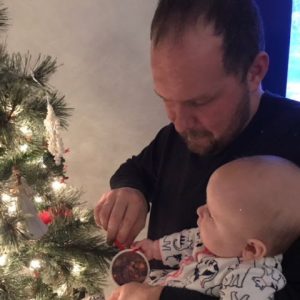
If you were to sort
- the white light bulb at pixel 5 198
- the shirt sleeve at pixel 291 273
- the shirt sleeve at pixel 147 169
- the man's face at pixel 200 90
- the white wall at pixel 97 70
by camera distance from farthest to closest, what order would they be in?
the white wall at pixel 97 70, the white light bulb at pixel 5 198, the shirt sleeve at pixel 147 169, the man's face at pixel 200 90, the shirt sleeve at pixel 291 273

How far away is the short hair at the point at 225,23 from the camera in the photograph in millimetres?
880

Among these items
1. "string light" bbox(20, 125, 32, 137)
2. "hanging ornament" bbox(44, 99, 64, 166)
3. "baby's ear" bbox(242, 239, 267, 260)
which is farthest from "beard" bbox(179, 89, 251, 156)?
"string light" bbox(20, 125, 32, 137)

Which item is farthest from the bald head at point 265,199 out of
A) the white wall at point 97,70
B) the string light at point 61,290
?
the white wall at point 97,70

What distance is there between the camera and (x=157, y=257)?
99cm

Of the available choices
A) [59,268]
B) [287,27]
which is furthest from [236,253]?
[287,27]

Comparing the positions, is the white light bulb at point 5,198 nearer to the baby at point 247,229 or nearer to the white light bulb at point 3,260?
the white light bulb at point 3,260

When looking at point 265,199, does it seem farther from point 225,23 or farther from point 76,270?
point 76,270

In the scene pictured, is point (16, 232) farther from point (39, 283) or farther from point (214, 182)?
point (214, 182)

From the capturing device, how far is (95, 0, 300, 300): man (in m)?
0.87

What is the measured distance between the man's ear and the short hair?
0.4 inches

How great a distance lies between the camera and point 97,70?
179 centimetres

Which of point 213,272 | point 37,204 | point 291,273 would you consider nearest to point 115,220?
point 213,272

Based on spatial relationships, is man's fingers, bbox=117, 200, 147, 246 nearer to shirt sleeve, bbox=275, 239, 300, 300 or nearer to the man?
the man

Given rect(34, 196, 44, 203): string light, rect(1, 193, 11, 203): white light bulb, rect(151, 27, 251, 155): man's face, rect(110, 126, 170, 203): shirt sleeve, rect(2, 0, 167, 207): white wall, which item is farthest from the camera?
rect(2, 0, 167, 207): white wall
